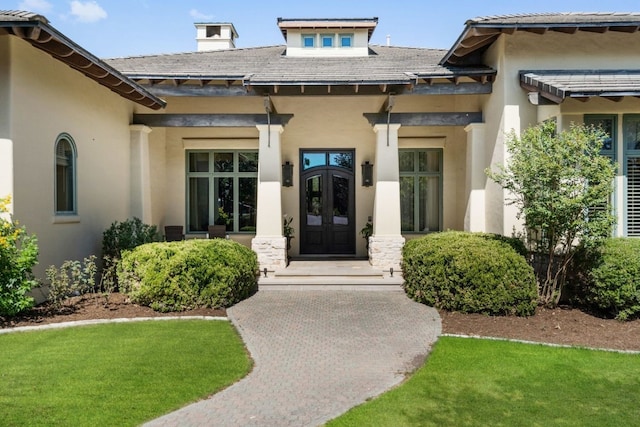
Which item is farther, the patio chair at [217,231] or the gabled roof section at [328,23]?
the gabled roof section at [328,23]

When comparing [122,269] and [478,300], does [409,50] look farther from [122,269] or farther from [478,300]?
[122,269]

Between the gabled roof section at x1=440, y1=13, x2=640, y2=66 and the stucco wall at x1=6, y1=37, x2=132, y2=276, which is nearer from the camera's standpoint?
the stucco wall at x1=6, y1=37, x2=132, y2=276

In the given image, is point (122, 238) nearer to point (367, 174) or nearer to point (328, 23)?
point (367, 174)

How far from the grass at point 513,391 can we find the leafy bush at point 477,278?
1649mm

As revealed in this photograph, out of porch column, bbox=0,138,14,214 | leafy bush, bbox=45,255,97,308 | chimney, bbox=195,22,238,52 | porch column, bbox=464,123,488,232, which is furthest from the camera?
chimney, bbox=195,22,238,52

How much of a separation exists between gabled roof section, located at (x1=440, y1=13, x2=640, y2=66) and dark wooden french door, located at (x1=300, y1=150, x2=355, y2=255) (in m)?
4.59

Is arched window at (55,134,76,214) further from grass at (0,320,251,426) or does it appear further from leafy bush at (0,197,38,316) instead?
grass at (0,320,251,426)

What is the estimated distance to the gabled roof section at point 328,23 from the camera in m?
14.2

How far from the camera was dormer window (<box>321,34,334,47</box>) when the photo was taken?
569 inches

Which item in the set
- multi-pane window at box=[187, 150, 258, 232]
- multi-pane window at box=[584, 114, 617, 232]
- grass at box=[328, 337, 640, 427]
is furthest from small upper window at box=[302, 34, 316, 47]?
grass at box=[328, 337, 640, 427]

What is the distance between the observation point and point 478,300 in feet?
26.1

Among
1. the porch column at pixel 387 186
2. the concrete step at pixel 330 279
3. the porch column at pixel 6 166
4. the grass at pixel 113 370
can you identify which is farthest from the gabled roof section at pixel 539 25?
the porch column at pixel 6 166

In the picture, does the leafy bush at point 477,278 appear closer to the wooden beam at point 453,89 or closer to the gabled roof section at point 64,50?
the wooden beam at point 453,89

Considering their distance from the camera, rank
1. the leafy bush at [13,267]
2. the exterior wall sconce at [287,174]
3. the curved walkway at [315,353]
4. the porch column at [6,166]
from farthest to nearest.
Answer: the exterior wall sconce at [287,174], the porch column at [6,166], the leafy bush at [13,267], the curved walkway at [315,353]
